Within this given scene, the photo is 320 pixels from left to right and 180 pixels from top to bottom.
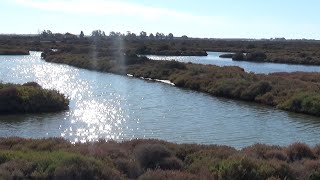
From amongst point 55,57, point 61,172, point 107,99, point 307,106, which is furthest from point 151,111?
point 55,57

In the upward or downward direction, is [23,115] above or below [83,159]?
below

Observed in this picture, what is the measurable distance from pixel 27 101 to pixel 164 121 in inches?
354

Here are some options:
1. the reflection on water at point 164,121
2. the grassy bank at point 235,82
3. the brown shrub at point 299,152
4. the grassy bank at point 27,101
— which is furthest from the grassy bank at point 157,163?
the grassy bank at point 235,82

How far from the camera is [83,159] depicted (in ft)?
42.0

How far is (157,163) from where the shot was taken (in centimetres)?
1438

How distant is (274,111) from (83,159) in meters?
22.9

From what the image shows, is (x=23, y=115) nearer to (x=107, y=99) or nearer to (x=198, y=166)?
(x=107, y=99)

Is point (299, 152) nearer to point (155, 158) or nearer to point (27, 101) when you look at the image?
point (155, 158)

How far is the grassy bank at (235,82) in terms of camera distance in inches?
1371

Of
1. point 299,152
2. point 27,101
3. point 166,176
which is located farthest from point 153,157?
point 27,101

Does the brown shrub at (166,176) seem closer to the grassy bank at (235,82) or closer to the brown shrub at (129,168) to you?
the brown shrub at (129,168)

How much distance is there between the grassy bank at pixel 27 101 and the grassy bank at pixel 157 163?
14068mm

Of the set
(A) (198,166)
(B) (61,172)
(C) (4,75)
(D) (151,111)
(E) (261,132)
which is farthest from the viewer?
(C) (4,75)

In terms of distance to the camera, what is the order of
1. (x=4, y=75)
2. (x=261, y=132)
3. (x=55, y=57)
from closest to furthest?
(x=261, y=132)
(x=4, y=75)
(x=55, y=57)
